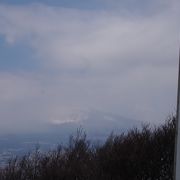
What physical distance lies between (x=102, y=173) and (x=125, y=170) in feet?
1.32

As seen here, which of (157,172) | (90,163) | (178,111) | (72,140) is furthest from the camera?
(72,140)

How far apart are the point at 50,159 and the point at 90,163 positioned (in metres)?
0.92

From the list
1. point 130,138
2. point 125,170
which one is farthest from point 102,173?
point 130,138

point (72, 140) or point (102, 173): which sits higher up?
point (72, 140)

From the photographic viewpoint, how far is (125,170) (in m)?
10.2

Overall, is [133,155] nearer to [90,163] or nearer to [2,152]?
[90,163]

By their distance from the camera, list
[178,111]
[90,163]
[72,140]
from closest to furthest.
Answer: [178,111]
[90,163]
[72,140]

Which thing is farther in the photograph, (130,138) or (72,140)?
(72,140)

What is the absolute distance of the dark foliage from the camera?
10.2m

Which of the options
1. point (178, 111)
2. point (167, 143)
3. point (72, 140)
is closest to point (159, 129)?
point (167, 143)

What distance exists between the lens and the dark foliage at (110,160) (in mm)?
10156

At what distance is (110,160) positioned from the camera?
10.4 metres

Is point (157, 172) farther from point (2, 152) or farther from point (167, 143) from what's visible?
point (2, 152)

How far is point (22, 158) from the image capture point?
11.5 meters
